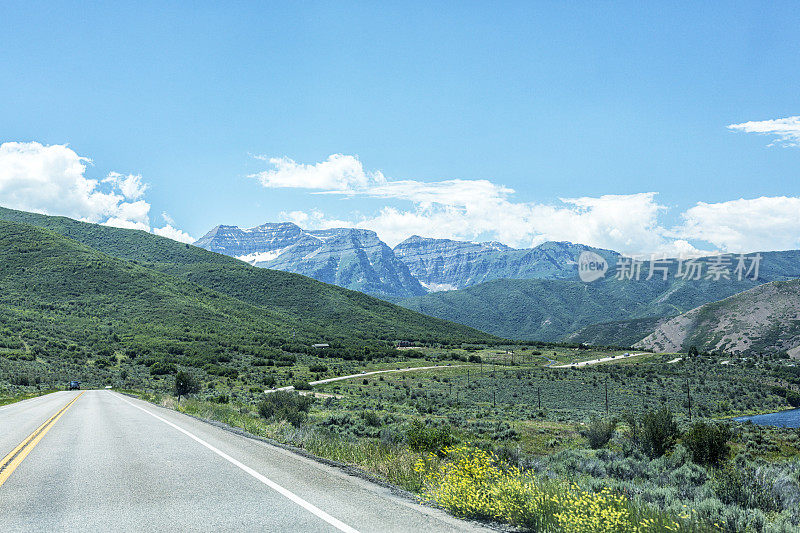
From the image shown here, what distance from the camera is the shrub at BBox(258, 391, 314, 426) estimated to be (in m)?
25.2

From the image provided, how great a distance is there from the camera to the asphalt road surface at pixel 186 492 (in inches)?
253

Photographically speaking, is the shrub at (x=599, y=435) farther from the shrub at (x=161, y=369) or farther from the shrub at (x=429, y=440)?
the shrub at (x=161, y=369)

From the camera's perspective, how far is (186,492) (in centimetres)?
809

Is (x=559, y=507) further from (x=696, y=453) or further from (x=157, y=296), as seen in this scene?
(x=157, y=296)

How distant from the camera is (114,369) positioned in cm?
7975

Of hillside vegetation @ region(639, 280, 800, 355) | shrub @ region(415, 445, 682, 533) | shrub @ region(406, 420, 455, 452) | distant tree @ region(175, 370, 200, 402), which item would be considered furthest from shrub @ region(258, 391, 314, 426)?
hillside vegetation @ region(639, 280, 800, 355)

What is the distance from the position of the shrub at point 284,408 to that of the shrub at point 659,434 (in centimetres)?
1565

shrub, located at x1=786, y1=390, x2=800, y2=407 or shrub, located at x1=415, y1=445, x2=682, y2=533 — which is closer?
shrub, located at x1=415, y1=445, x2=682, y2=533

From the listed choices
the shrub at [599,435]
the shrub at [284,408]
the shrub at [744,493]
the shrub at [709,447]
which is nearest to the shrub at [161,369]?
the shrub at [284,408]

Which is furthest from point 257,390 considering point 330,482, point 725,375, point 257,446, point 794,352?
point 794,352

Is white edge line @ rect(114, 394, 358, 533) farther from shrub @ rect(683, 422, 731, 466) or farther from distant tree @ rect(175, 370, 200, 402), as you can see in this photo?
distant tree @ rect(175, 370, 200, 402)

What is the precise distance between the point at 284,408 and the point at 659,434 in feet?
59.8

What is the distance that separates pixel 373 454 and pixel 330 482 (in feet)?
9.95

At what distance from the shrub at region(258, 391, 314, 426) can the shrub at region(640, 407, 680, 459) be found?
15.6 m
